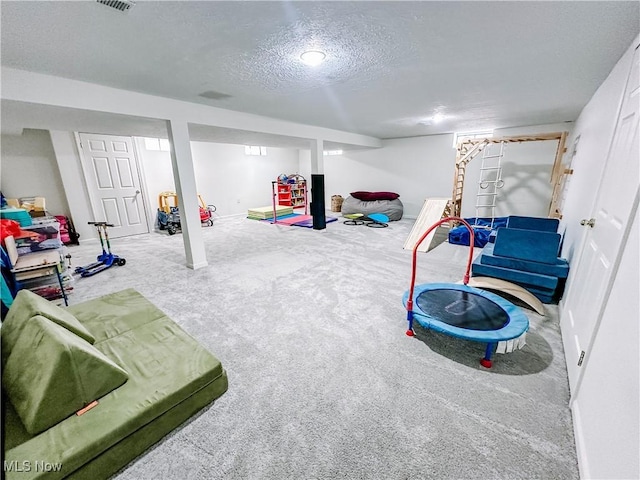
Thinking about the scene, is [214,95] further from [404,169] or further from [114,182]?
[404,169]

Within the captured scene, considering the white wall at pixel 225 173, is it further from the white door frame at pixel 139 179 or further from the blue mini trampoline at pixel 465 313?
the blue mini trampoline at pixel 465 313

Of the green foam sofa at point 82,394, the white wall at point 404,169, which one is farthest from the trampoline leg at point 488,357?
the white wall at point 404,169

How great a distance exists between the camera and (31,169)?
4.86 m

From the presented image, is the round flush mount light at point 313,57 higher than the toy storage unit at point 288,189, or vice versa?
the round flush mount light at point 313,57

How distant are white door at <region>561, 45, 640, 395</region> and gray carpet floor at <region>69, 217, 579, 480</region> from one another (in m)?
0.28

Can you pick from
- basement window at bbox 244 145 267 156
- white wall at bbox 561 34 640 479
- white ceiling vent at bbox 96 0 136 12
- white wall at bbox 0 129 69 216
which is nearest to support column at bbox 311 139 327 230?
basement window at bbox 244 145 267 156

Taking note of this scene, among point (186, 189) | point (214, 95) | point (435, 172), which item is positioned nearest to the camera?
point (214, 95)

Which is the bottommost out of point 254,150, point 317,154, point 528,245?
point 528,245

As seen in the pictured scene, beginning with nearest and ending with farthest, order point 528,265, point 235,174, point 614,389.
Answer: point 614,389 → point 528,265 → point 235,174

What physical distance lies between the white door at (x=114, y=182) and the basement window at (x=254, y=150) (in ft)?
9.99

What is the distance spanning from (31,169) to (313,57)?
622cm

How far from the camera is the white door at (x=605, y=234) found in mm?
1385

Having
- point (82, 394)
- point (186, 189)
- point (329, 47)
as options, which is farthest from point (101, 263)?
point (329, 47)

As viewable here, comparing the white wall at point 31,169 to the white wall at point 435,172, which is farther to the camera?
the white wall at point 435,172
